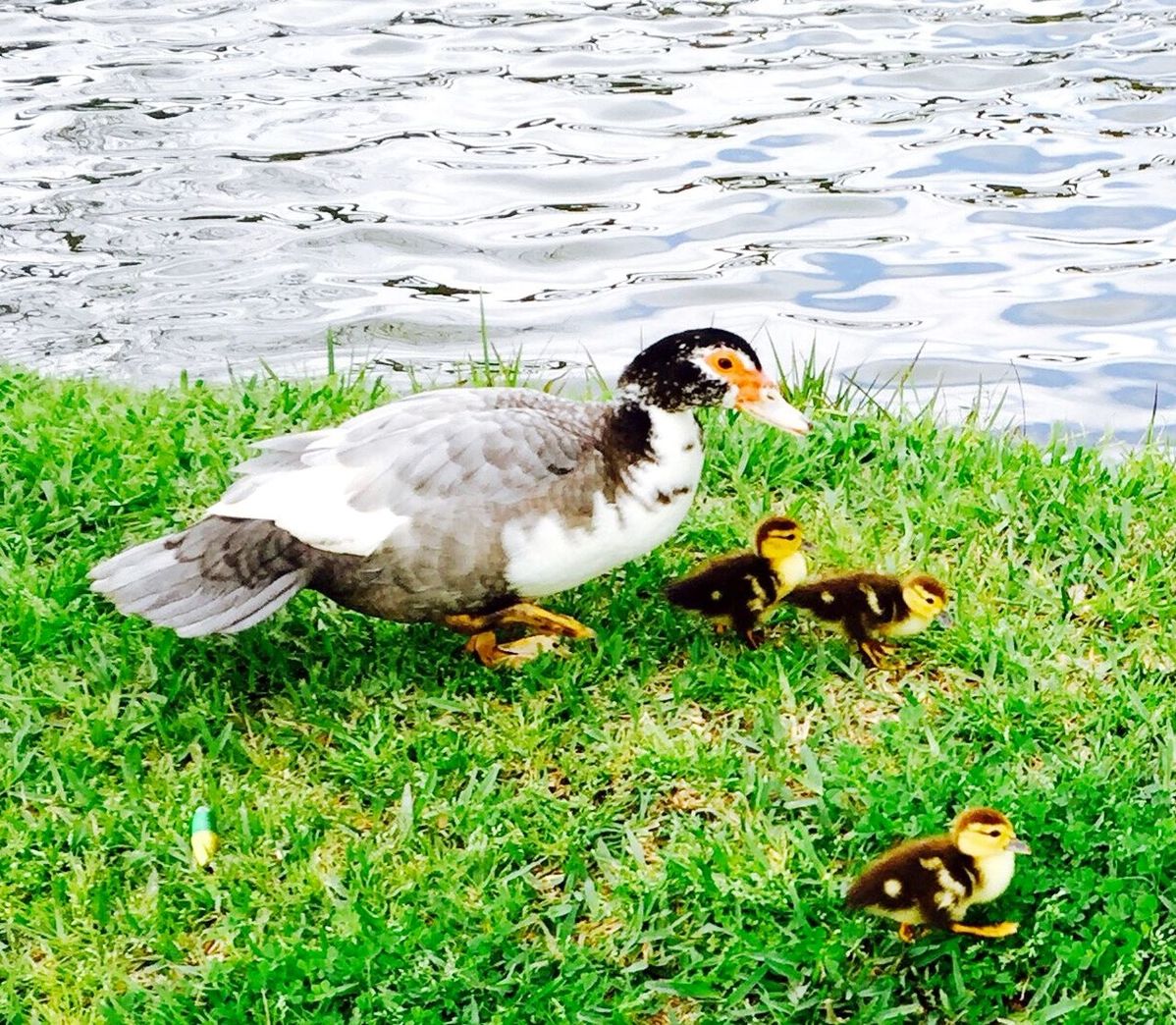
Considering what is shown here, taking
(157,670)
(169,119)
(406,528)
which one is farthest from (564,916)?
(169,119)

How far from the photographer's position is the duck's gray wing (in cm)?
397

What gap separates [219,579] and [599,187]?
5404 mm

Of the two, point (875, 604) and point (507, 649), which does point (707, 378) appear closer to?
point (875, 604)

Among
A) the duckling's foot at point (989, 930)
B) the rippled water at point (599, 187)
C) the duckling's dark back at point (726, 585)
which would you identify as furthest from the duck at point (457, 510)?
the rippled water at point (599, 187)

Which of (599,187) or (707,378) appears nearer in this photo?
(707,378)

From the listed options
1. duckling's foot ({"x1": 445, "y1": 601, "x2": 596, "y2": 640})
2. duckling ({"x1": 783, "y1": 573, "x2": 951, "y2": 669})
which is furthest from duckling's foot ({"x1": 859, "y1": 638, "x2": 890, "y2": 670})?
duckling's foot ({"x1": 445, "y1": 601, "x2": 596, "y2": 640})

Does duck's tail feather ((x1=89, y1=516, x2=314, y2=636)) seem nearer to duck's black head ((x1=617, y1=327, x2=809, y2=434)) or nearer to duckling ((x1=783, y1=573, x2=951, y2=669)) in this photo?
duck's black head ((x1=617, y1=327, x2=809, y2=434))

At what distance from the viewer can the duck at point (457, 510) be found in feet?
13.0

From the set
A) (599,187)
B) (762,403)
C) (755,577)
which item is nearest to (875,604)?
(755,577)

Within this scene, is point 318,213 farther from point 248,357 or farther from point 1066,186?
point 1066,186

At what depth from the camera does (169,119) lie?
962cm

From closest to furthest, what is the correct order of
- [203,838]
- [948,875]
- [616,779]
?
[948,875] < [203,838] < [616,779]

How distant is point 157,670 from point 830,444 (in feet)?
7.42

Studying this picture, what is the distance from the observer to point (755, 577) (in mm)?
4105
